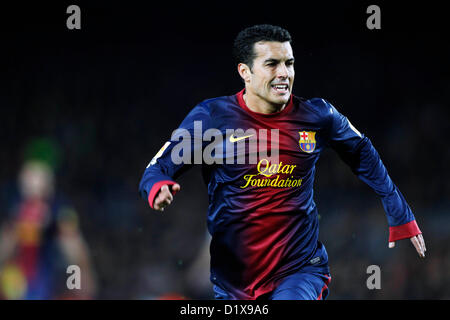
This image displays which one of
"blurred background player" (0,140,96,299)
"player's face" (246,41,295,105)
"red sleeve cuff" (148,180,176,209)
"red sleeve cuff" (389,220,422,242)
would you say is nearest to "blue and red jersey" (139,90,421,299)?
"player's face" (246,41,295,105)

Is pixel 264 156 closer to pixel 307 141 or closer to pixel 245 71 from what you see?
pixel 307 141

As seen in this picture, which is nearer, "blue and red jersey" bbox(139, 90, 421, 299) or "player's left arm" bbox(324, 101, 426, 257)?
"blue and red jersey" bbox(139, 90, 421, 299)

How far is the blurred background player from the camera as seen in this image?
536 centimetres

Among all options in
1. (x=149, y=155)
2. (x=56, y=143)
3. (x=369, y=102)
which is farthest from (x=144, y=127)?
(x=369, y=102)

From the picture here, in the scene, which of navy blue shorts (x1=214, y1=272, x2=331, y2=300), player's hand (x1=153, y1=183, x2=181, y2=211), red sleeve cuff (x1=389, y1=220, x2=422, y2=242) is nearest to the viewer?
player's hand (x1=153, y1=183, x2=181, y2=211)

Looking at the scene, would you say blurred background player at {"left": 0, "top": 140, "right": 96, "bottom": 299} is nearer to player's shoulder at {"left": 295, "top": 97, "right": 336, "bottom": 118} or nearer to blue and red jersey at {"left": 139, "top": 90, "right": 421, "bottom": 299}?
blue and red jersey at {"left": 139, "top": 90, "right": 421, "bottom": 299}

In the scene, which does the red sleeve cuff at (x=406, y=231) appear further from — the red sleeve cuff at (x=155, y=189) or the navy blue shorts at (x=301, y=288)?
the red sleeve cuff at (x=155, y=189)

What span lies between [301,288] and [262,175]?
605 mm

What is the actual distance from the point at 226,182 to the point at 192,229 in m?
2.49

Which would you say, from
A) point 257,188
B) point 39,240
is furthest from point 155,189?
point 39,240

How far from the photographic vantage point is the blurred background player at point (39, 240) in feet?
17.6

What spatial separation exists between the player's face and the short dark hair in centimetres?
3

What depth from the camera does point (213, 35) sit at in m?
5.34

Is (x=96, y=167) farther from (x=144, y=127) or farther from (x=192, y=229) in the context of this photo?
(x=192, y=229)
